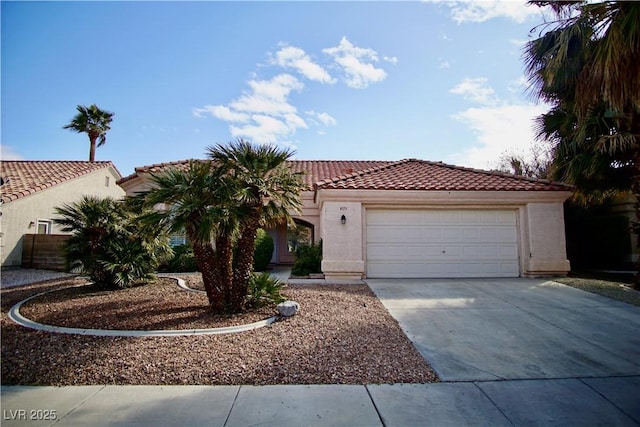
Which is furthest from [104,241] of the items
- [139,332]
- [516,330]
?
[516,330]

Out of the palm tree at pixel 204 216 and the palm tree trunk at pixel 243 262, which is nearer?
the palm tree at pixel 204 216

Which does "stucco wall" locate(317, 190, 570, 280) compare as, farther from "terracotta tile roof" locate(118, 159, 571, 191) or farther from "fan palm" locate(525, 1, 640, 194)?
"fan palm" locate(525, 1, 640, 194)

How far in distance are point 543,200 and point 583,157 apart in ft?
5.88

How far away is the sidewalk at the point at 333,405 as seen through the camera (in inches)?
140

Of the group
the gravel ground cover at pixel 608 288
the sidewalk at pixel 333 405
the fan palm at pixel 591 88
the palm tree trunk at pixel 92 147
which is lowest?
the sidewalk at pixel 333 405

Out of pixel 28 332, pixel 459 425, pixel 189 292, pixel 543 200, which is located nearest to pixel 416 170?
pixel 543 200

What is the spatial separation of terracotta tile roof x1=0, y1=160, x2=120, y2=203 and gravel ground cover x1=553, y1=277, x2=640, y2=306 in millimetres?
22463

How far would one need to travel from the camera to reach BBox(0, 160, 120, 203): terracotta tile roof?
52.2ft

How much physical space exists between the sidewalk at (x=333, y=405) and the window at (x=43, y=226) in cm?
1655

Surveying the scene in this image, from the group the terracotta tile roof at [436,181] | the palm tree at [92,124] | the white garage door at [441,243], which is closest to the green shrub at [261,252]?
the terracotta tile roof at [436,181]

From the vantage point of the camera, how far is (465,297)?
8648mm

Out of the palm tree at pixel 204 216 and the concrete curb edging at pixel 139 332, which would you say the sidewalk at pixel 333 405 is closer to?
the concrete curb edging at pixel 139 332

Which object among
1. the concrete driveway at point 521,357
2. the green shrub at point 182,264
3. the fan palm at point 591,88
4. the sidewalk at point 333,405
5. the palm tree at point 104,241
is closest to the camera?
the sidewalk at point 333,405

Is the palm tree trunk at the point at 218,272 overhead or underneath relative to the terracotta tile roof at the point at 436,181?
underneath
